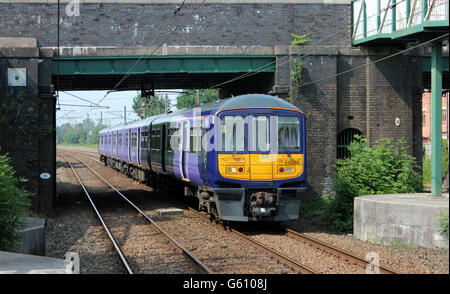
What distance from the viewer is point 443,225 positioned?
9789mm

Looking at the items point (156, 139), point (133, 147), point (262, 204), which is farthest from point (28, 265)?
point (133, 147)

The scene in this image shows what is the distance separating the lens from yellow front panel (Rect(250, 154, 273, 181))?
12.5 metres

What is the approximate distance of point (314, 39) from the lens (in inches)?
704

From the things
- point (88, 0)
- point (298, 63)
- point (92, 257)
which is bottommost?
point (92, 257)

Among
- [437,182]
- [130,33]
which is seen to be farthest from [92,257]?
[130,33]

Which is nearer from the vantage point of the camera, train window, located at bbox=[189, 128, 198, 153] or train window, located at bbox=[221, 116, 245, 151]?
train window, located at bbox=[221, 116, 245, 151]

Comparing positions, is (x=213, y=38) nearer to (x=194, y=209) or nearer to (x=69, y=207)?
(x=194, y=209)

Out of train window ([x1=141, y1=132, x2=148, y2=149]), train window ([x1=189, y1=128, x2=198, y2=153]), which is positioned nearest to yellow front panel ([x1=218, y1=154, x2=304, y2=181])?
train window ([x1=189, y1=128, x2=198, y2=153])

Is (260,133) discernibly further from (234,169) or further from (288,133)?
(234,169)

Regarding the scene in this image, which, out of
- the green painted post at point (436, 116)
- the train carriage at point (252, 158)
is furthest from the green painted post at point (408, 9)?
the train carriage at point (252, 158)

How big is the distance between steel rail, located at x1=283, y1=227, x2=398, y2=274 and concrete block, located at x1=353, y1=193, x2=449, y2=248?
1333mm

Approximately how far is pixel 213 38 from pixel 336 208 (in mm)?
A: 7101

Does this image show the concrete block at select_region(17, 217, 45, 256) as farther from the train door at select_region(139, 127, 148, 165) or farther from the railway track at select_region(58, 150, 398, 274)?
the train door at select_region(139, 127, 148, 165)
